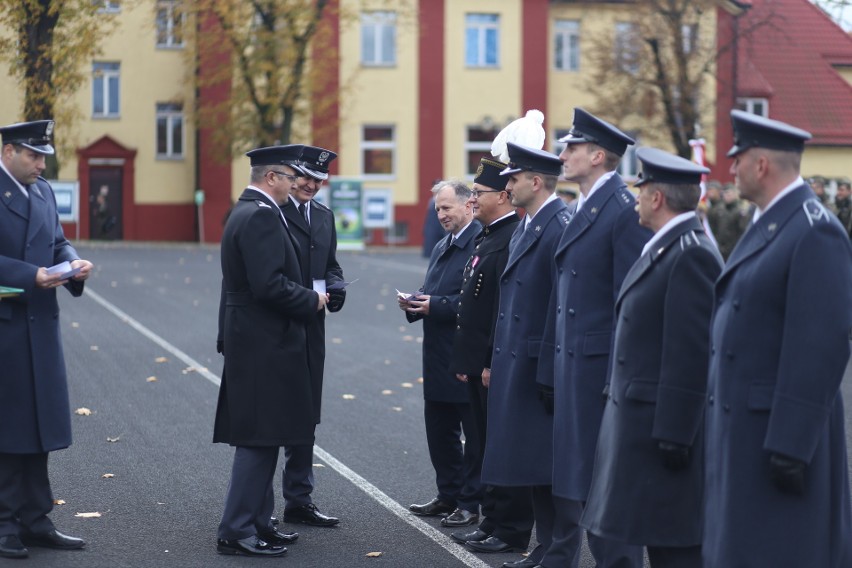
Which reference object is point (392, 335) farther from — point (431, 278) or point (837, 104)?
point (837, 104)

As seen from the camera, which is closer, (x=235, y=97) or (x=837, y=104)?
(x=235, y=97)

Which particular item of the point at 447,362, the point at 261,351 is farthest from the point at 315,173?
the point at 447,362

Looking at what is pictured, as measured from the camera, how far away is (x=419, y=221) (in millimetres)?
49594

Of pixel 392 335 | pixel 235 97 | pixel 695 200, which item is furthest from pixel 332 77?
pixel 695 200

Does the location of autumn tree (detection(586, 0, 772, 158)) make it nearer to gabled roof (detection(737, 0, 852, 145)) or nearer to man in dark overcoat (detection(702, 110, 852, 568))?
gabled roof (detection(737, 0, 852, 145))

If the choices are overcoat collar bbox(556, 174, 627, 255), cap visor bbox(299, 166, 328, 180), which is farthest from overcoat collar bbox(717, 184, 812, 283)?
cap visor bbox(299, 166, 328, 180)

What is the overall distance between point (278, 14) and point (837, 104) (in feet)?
71.5

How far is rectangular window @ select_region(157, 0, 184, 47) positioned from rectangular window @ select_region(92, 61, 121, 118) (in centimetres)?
196

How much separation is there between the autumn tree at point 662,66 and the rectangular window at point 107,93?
16.6 metres

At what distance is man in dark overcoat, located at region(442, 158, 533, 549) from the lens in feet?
26.4

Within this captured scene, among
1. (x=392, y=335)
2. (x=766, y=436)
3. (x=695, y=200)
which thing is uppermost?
(x=695, y=200)

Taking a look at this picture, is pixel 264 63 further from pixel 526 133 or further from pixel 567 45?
pixel 526 133

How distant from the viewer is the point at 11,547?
24.1 ft

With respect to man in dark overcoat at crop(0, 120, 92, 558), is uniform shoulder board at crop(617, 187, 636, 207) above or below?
above
